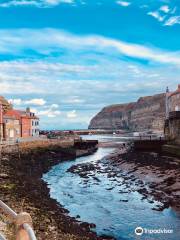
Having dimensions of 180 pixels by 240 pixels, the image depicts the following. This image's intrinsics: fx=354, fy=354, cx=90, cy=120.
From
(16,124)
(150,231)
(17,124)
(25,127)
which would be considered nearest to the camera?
(150,231)

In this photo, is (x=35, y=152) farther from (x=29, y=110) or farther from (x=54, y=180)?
(x=29, y=110)

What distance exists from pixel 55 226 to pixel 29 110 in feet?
260

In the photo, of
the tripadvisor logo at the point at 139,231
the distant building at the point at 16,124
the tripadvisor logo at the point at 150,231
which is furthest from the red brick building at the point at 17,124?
the tripadvisor logo at the point at 150,231

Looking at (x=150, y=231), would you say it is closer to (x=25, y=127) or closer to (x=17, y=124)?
(x=17, y=124)

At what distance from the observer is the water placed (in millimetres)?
18953

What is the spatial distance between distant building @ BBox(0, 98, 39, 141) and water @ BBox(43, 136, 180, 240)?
38158mm

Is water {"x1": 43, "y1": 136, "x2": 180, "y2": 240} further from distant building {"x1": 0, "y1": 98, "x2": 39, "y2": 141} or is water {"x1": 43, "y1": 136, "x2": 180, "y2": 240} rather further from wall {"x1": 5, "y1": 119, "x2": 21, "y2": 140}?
wall {"x1": 5, "y1": 119, "x2": 21, "y2": 140}

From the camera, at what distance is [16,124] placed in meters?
78.3

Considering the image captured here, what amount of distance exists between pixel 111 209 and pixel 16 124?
5769cm

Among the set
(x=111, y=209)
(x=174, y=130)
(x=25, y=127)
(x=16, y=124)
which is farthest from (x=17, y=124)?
(x=111, y=209)

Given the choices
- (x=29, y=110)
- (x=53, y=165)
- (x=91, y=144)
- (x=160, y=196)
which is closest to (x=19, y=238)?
(x=160, y=196)

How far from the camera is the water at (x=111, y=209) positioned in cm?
1895

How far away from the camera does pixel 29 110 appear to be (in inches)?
3693

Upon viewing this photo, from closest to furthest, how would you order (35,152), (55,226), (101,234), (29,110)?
(55,226) → (101,234) → (35,152) → (29,110)
